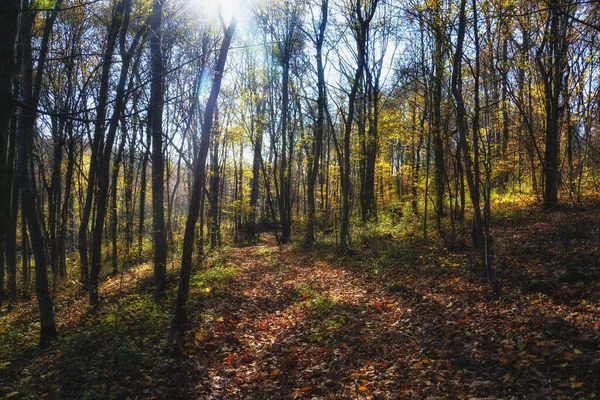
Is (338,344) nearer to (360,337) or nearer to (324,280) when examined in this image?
(360,337)

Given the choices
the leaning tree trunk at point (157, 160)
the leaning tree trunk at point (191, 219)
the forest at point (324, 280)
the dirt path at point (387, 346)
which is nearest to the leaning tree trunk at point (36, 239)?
the forest at point (324, 280)

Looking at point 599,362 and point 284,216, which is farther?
point 284,216

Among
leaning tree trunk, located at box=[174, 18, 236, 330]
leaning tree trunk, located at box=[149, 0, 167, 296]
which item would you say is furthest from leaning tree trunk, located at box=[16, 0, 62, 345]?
leaning tree trunk, located at box=[149, 0, 167, 296]

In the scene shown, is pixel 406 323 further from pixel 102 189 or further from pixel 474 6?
pixel 102 189

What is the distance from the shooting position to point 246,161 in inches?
1136

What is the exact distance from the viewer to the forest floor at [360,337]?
474cm

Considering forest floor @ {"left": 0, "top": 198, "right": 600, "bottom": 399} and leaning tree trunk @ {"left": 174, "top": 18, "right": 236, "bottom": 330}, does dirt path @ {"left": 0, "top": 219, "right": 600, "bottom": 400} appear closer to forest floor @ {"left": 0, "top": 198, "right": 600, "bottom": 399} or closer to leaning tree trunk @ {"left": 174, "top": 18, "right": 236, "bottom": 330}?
forest floor @ {"left": 0, "top": 198, "right": 600, "bottom": 399}

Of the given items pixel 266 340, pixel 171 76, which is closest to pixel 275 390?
pixel 266 340

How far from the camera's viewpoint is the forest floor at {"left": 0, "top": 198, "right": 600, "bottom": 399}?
15.5 feet

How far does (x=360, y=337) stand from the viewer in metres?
6.32

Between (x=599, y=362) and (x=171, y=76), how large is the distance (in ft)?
47.3

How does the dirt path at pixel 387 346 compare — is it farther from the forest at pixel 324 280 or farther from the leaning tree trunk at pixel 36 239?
the leaning tree trunk at pixel 36 239

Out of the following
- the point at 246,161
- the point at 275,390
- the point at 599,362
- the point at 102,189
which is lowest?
the point at 275,390

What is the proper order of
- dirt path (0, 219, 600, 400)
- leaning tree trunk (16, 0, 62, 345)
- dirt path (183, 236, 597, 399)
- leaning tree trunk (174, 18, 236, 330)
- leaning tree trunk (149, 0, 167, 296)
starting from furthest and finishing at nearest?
1. leaning tree trunk (149, 0, 167, 296)
2. leaning tree trunk (174, 18, 236, 330)
3. leaning tree trunk (16, 0, 62, 345)
4. dirt path (0, 219, 600, 400)
5. dirt path (183, 236, 597, 399)
